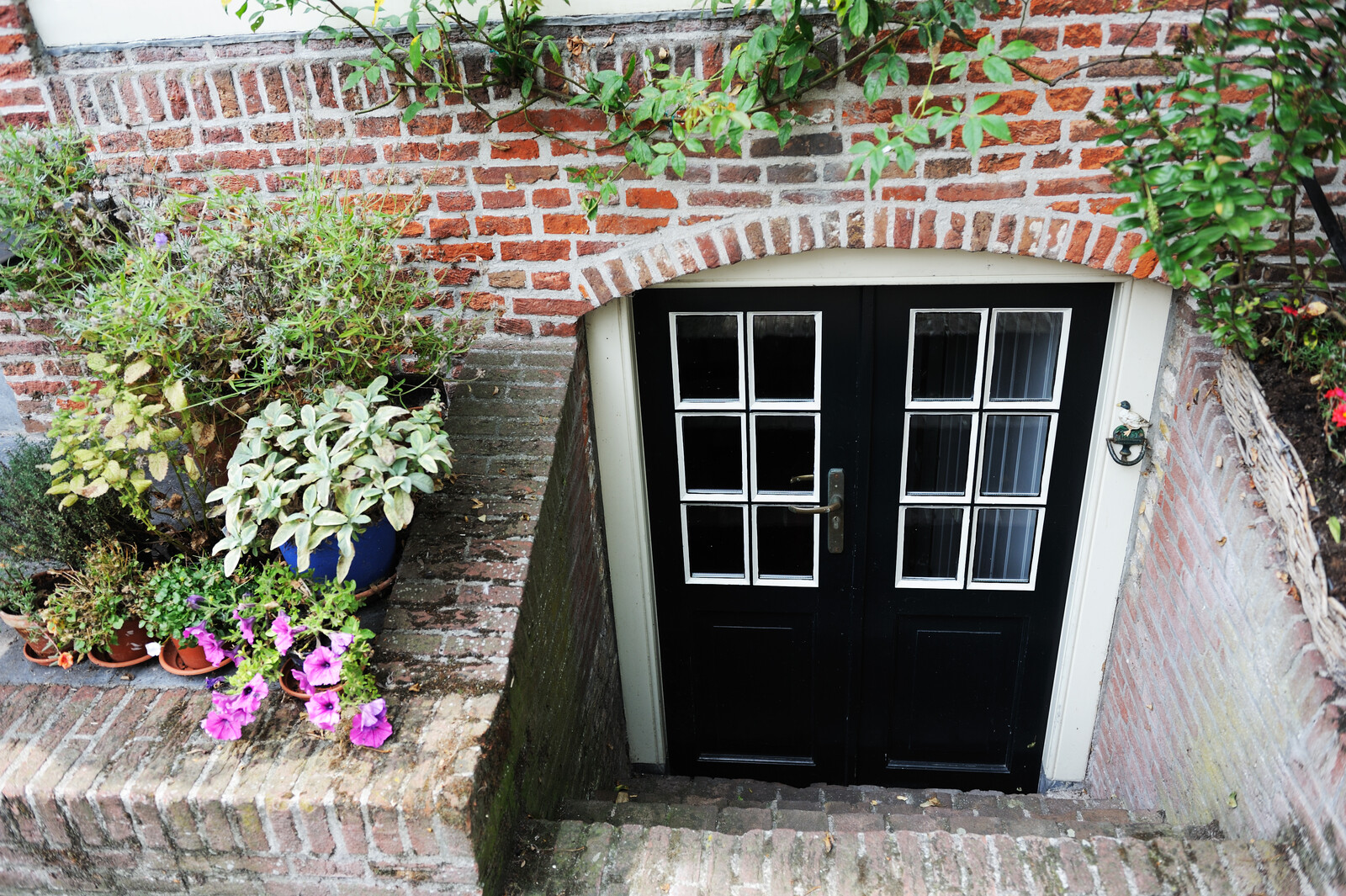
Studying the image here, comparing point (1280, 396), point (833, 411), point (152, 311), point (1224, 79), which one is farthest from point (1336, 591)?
point (152, 311)

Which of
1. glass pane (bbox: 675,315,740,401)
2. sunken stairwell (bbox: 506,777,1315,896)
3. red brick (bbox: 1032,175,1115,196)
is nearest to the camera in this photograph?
sunken stairwell (bbox: 506,777,1315,896)

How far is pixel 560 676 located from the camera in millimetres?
2900

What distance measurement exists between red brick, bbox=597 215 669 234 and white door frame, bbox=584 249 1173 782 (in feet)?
0.89

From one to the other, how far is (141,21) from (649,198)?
1.67 m

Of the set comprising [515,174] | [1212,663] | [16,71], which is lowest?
[1212,663]

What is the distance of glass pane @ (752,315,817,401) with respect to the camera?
10.2ft

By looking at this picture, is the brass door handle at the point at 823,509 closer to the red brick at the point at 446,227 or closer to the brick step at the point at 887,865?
the brick step at the point at 887,865

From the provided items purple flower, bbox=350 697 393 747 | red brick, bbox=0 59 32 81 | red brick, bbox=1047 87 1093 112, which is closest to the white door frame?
red brick, bbox=1047 87 1093 112

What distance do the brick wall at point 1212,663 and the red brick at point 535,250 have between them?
6.73ft

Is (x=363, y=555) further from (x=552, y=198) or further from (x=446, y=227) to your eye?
(x=552, y=198)

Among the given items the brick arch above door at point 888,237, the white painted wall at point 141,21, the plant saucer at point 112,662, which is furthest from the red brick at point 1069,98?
the plant saucer at point 112,662

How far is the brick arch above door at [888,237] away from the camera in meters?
2.65

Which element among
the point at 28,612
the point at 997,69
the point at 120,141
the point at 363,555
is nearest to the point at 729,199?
the point at 997,69

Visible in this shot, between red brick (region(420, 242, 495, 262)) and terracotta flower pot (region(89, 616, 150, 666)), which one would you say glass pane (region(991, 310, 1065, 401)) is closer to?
red brick (region(420, 242, 495, 262))
